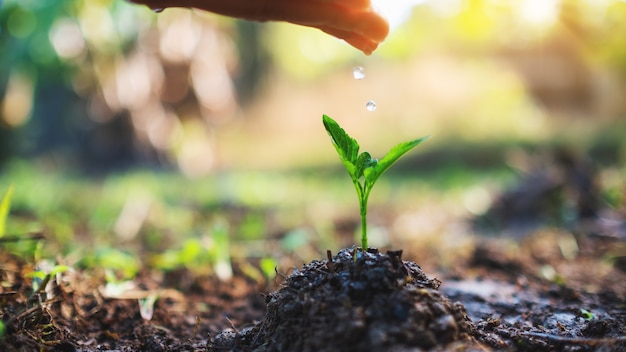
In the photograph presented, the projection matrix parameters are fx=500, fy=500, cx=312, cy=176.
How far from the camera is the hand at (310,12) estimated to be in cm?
142

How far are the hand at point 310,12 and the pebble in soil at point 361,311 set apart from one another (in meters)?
0.66

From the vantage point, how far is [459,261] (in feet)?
8.30

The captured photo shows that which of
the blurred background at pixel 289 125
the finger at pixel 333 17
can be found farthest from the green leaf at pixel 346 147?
the blurred background at pixel 289 125

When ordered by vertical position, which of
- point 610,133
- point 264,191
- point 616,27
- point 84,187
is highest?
point 616,27

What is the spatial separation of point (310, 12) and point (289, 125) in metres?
15.6

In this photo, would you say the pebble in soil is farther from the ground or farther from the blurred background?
the blurred background

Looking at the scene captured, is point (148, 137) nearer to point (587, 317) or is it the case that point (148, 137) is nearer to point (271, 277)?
point (271, 277)

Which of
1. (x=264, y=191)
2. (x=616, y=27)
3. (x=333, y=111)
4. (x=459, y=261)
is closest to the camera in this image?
(x=459, y=261)

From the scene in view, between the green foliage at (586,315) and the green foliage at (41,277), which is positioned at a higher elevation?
the green foliage at (586,315)

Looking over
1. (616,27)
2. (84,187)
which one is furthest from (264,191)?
(616,27)

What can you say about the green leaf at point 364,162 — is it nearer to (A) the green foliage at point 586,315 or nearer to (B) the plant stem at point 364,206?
(B) the plant stem at point 364,206

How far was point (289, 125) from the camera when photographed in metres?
16.9

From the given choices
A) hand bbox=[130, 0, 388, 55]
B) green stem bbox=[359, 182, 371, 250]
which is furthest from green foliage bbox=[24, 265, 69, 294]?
green stem bbox=[359, 182, 371, 250]

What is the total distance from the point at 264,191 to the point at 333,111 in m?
11.2
